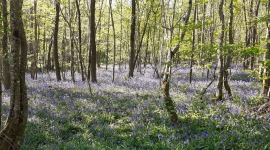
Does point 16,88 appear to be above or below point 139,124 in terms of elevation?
above

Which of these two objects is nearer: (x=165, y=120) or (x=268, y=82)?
(x=165, y=120)

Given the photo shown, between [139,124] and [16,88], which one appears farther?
[139,124]

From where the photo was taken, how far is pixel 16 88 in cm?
519

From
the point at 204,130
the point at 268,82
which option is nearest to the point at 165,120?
the point at 204,130

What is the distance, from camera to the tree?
5062mm

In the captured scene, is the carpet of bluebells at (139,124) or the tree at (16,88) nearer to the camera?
the tree at (16,88)

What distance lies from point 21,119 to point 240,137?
5621 millimetres

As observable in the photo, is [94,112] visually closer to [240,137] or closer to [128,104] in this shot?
[128,104]

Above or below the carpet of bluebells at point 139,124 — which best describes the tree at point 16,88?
above

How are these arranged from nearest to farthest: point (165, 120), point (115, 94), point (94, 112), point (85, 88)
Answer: point (165, 120) < point (94, 112) < point (115, 94) < point (85, 88)

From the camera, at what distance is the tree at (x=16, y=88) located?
5.06 metres

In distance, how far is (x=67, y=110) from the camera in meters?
9.62

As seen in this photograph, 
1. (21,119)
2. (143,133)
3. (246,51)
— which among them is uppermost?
(246,51)

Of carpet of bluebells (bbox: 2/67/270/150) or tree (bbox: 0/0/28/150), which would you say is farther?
carpet of bluebells (bbox: 2/67/270/150)
